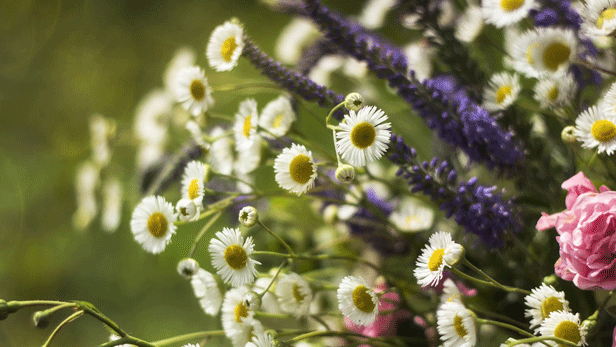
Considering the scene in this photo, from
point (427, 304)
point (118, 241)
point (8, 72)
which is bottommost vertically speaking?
point (118, 241)

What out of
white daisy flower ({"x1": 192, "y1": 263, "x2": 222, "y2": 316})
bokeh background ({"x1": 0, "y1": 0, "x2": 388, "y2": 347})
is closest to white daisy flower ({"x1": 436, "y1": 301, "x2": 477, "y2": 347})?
white daisy flower ({"x1": 192, "y1": 263, "x2": 222, "y2": 316})

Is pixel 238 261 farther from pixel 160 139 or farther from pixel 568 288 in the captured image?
pixel 160 139

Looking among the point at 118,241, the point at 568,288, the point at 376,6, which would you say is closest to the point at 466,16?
the point at 376,6

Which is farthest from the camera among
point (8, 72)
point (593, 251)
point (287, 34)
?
point (8, 72)

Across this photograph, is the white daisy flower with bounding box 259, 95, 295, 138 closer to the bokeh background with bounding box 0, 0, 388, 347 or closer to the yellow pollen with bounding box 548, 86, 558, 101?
the yellow pollen with bounding box 548, 86, 558, 101

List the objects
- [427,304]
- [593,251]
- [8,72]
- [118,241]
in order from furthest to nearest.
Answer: [8,72], [118,241], [427,304], [593,251]

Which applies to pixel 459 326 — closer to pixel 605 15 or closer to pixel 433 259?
pixel 433 259

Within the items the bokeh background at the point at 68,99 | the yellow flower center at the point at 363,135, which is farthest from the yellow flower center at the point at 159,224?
the bokeh background at the point at 68,99

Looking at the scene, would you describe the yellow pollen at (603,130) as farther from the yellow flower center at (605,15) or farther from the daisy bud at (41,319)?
the daisy bud at (41,319)
